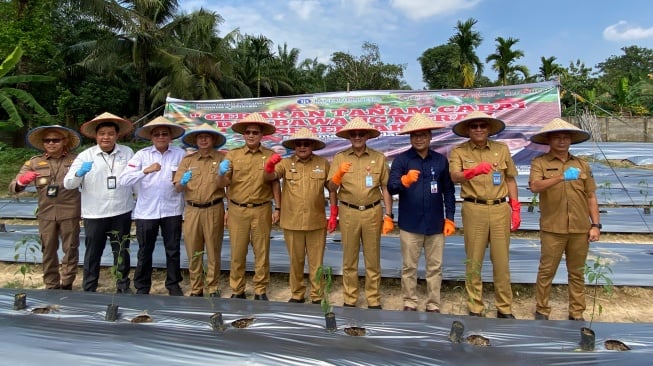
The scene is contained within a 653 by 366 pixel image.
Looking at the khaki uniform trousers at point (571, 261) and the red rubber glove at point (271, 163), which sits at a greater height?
the red rubber glove at point (271, 163)

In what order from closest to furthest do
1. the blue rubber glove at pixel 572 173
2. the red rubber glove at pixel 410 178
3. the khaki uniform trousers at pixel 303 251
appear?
the blue rubber glove at pixel 572 173, the red rubber glove at pixel 410 178, the khaki uniform trousers at pixel 303 251

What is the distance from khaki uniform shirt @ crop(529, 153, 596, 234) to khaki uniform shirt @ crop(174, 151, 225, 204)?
8.62ft

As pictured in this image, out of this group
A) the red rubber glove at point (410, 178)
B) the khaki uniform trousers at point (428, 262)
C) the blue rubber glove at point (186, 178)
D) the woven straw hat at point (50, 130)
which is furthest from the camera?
the woven straw hat at point (50, 130)

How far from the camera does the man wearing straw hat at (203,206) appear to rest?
3537 millimetres

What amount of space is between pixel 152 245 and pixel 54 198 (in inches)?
37.9

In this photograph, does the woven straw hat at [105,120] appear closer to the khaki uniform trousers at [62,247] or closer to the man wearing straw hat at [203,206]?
the man wearing straw hat at [203,206]

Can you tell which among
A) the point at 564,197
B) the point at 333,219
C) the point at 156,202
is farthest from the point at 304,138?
the point at 564,197

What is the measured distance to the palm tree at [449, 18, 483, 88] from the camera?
23.9m

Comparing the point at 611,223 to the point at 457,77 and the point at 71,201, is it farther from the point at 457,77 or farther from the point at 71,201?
the point at 457,77

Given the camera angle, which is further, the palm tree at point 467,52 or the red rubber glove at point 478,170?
the palm tree at point 467,52

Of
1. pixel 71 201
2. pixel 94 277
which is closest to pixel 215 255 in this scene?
pixel 94 277

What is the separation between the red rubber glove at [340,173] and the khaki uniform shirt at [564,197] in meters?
1.44

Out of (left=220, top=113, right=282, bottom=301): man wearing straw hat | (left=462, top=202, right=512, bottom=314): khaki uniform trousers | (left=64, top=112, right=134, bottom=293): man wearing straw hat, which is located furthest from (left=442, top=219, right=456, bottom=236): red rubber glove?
(left=64, top=112, right=134, bottom=293): man wearing straw hat

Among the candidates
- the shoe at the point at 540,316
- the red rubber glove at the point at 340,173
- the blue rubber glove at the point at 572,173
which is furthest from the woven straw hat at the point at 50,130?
the shoe at the point at 540,316
